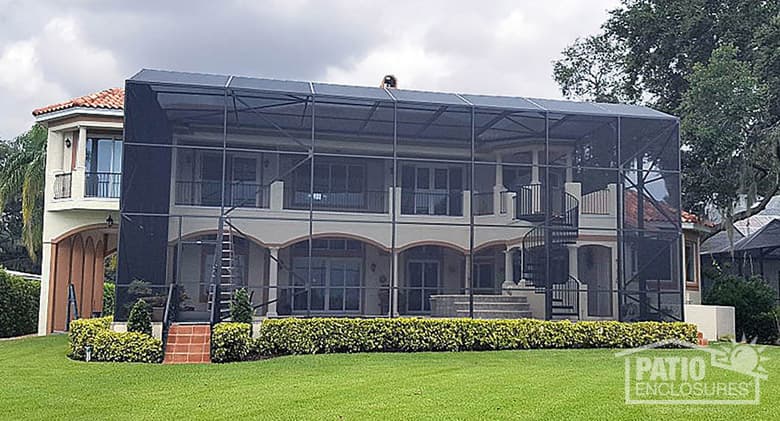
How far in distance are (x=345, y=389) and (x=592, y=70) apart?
18.7 m

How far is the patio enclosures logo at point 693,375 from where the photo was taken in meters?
8.52

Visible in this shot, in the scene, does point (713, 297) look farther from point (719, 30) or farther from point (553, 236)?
point (719, 30)

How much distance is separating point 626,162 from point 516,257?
4156 mm

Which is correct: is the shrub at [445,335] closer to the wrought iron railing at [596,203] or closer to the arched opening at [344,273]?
the wrought iron railing at [596,203]

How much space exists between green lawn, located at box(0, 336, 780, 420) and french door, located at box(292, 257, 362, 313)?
7743 mm

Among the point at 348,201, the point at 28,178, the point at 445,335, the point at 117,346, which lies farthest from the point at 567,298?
the point at 28,178

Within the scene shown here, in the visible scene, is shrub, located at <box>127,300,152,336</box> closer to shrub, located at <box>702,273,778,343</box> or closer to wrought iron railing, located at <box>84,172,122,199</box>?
wrought iron railing, located at <box>84,172,122,199</box>

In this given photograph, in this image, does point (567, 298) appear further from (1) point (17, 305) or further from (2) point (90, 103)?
(1) point (17, 305)

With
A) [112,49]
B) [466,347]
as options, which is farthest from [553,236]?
[112,49]

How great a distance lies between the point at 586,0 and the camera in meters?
19.6

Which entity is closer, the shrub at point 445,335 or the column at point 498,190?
the shrub at point 445,335

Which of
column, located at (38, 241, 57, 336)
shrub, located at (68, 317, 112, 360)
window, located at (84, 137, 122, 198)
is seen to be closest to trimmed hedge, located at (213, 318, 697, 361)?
shrub, located at (68, 317, 112, 360)

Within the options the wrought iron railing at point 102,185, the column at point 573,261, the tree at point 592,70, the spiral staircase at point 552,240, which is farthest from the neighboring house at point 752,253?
the wrought iron railing at point 102,185

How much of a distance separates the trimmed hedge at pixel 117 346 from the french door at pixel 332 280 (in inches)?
318
